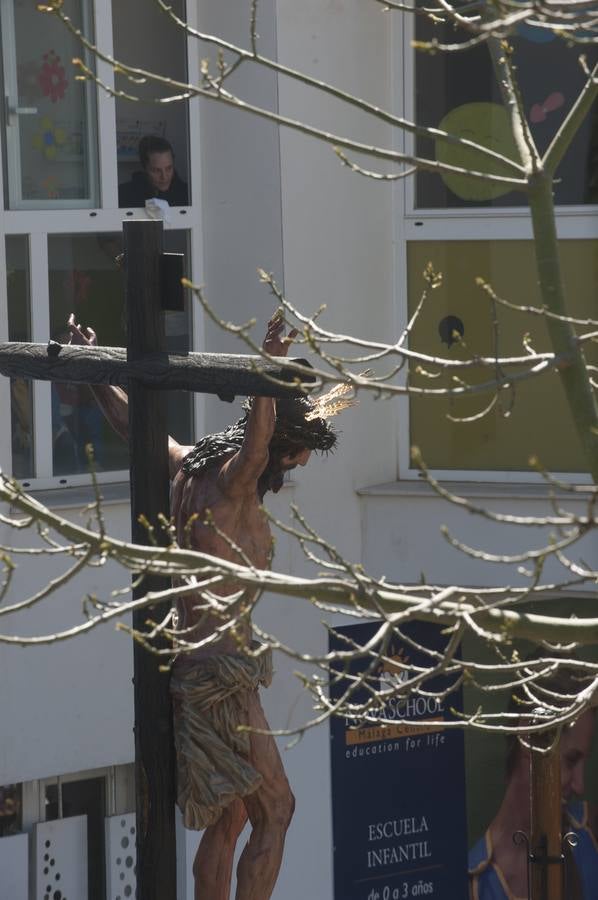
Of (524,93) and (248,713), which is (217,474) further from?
(524,93)

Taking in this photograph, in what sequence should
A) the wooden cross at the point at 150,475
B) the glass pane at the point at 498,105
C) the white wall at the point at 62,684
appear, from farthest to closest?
1. the glass pane at the point at 498,105
2. the white wall at the point at 62,684
3. the wooden cross at the point at 150,475

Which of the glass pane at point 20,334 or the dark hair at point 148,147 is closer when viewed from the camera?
the glass pane at point 20,334

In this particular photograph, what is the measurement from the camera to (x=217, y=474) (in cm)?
500

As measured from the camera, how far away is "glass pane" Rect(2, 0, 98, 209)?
27.0 feet

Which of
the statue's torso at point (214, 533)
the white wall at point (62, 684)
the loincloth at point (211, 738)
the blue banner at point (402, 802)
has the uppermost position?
the statue's torso at point (214, 533)

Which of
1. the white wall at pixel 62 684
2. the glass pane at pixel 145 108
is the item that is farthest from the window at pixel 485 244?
the white wall at pixel 62 684

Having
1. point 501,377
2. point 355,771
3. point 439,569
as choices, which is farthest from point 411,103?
point 501,377

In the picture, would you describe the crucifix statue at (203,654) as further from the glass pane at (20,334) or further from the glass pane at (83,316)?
the glass pane at (83,316)

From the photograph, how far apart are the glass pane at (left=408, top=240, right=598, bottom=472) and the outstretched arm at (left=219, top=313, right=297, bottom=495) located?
4.34m

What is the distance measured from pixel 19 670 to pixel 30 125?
253 cm

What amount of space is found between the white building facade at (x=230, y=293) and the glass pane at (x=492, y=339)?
0.01 metres

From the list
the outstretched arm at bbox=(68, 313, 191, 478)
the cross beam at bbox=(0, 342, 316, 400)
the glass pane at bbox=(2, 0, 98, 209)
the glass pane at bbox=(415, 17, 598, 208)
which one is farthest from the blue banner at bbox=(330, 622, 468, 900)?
the cross beam at bbox=(0, 342, 316, 400)

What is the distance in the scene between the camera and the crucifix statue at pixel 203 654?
16.0 feet

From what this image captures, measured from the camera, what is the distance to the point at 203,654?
4980 mm
